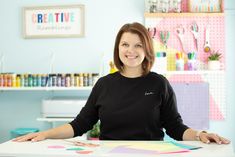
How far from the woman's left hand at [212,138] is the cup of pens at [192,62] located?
190 cm

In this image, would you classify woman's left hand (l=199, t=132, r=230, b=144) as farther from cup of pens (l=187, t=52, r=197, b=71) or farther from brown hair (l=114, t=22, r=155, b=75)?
cup of pens (l=187, t=52, r=197, b=71)

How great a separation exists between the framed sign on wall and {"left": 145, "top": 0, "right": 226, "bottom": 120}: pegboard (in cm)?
68

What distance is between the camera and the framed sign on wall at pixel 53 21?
145 inches

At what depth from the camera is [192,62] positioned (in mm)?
3430

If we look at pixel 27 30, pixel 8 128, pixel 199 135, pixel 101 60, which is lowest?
pixel 8 128

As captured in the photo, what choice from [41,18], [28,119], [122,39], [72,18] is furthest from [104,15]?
[122,39]

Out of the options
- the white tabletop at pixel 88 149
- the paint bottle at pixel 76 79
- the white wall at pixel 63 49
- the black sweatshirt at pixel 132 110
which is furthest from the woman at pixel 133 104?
the white wall at pixel 63 49

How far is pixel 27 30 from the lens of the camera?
3.75 metres

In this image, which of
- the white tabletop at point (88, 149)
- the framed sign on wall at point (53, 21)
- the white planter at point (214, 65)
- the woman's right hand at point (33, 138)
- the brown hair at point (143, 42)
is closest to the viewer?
the white tabletop at point (88, 149)

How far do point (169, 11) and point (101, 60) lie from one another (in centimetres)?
79

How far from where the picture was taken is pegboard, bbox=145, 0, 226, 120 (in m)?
3.51

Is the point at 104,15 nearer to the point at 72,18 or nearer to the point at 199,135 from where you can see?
the point at 72,18

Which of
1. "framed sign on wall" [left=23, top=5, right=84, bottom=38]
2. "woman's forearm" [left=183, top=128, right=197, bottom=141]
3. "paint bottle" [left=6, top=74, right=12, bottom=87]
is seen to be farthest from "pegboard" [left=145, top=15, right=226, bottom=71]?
"woman's forearm" [left=183, top=128, right=197, bottom=141]

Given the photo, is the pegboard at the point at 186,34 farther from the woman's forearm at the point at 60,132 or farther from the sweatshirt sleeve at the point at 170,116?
the woman's forearm at the point at 60,132
